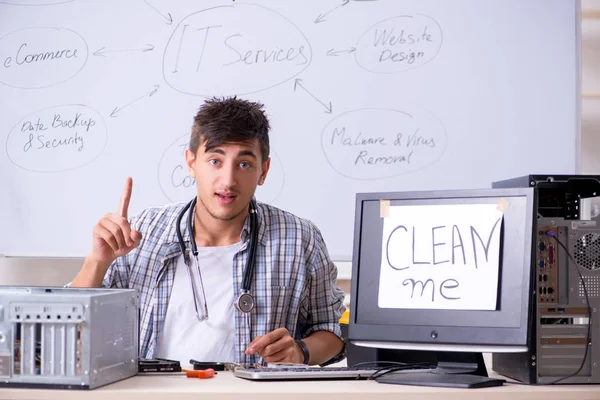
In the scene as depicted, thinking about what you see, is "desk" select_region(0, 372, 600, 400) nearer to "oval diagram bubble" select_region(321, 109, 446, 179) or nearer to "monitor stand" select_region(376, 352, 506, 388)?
"monitor stand" select_region(376, 352, 506, 388)

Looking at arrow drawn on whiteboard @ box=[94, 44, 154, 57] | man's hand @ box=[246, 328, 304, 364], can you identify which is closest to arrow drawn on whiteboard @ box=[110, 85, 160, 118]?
arrow drawn on whiteboard @ box=[94, 44, 154, 57]

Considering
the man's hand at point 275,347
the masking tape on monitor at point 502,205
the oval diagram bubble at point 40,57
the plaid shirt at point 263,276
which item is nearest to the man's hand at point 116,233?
the plaid shirt at point 263,276

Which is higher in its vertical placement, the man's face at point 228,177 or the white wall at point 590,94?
the white wall at point 590,94

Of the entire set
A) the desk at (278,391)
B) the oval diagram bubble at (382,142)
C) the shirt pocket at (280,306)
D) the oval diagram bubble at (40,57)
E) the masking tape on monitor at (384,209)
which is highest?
the oval diagram bubble at (40,57)

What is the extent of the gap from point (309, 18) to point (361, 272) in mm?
1339

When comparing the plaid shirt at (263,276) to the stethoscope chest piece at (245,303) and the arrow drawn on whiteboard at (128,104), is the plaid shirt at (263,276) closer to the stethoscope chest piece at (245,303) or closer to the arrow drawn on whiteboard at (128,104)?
the stethoscope chest piece at (245,303)

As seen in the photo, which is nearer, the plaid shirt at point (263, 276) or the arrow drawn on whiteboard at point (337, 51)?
the plaid shirt at point (263, 276)

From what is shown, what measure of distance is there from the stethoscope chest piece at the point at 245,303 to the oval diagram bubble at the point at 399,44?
1.06 metres

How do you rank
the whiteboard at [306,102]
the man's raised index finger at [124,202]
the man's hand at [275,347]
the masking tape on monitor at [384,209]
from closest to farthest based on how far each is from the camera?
1. the masking tape on monitor at [384,209]
2. the man's hand at [275,347]
3. the man's raised index finger at [124,202]
4. the whiteboard at [306,102]

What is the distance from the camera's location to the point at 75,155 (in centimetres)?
263

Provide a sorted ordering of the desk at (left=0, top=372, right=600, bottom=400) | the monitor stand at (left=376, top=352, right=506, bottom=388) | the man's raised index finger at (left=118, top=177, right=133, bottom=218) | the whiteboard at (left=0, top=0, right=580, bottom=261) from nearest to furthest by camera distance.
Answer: the desk at (left=0, top=372, right=600, bottom=400), the monitor stand at (left=376, top=352, right=506, bottom=388), the man's raised index finger at (left=118, top=177, right=133, bottom=218), the whiteboard at (left=0, top=0, right=580, bottom=261)

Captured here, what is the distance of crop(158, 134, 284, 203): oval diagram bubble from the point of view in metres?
2.59

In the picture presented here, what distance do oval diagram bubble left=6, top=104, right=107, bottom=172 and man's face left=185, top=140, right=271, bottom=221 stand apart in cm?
77

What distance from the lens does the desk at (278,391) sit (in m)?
1.22
